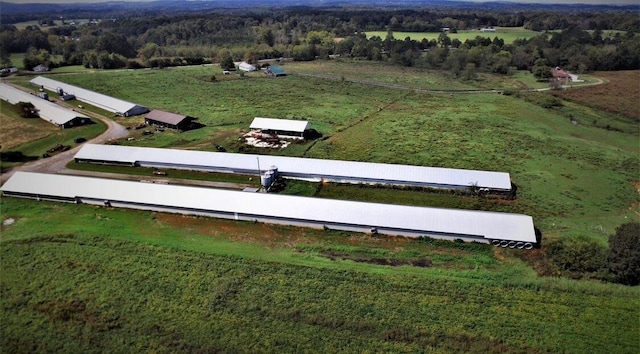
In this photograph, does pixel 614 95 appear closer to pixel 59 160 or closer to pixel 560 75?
pixel 560 75

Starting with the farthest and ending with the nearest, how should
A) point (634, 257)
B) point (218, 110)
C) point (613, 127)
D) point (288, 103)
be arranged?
1. point (288, 103)
2. point (218, 110)
3. point (613, 127)
4. point (634, 257)

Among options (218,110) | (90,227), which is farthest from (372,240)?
(218,110)

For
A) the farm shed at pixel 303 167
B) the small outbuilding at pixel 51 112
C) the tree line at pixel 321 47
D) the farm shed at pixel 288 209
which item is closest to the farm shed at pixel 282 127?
the farm shed at pixel 303 167

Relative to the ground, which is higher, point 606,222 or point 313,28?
point 313,28

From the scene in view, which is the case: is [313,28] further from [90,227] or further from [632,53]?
[90,227]

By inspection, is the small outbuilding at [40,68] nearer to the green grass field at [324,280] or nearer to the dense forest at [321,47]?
the dense forest at [321,47]

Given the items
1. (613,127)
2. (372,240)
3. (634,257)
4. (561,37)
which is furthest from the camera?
(561,37)

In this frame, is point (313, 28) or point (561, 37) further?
point (313, 28)
